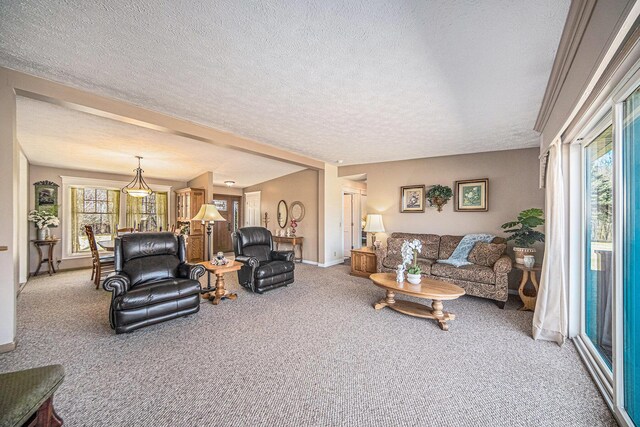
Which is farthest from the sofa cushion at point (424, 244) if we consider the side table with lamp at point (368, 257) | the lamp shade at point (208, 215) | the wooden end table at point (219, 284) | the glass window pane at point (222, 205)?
the glass window pane at point (222, 205)

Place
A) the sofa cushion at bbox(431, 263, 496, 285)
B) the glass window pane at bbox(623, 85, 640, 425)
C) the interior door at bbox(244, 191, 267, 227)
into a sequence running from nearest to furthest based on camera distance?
the glass window pane at bbox(623, 85, 640, 425) < the sofa cushion at bbox(431, 263, 496, 285) < the interior door at bbox(244, 191, 267, 227)

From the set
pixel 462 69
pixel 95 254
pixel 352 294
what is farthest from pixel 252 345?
pixel 95 254

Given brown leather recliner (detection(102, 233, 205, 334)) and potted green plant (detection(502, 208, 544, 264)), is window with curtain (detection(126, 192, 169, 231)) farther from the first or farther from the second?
potted green plant (detection(502, 208, 544, 264))

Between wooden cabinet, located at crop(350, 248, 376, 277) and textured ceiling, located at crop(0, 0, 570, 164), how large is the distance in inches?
110

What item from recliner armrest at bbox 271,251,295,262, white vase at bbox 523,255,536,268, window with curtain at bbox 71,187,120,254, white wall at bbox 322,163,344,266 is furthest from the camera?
white wall at bbox 322,163,344,266

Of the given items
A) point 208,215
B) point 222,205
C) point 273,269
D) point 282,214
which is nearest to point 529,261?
point 273,269

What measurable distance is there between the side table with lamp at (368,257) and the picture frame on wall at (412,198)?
0.59 metres

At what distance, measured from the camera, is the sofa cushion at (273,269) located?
3.96m

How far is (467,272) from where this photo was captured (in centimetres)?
371

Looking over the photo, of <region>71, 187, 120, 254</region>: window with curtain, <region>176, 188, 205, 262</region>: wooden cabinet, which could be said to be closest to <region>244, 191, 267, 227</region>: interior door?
<region>176, 188, 205, 262</region>: wooden cabinet

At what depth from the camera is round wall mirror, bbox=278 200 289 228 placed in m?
7.01

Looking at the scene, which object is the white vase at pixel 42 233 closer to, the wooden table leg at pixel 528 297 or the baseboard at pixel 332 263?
the baseboard at pixel 332 263

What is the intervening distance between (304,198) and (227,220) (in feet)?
10.8

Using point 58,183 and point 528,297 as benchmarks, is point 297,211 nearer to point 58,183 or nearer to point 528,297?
point 528,297
